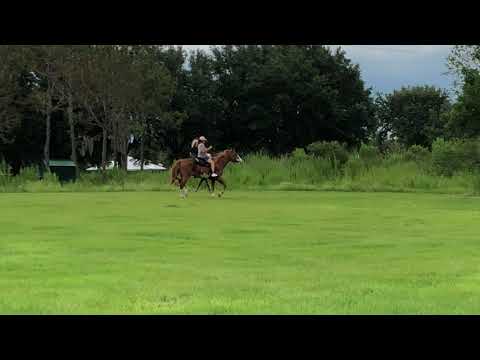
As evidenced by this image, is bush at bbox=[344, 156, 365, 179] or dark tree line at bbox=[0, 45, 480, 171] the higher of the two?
dark tree line at bbox=[0, 45, 480, 171]

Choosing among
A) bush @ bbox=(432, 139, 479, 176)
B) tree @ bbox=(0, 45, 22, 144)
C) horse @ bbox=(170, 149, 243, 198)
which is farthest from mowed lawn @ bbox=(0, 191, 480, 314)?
tree @ bbox=(0, 45, 22, 144)

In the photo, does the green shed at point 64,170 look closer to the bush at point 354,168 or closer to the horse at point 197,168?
the bush at point 354,168

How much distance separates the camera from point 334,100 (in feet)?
201

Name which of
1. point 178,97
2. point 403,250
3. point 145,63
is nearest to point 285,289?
point 403,250

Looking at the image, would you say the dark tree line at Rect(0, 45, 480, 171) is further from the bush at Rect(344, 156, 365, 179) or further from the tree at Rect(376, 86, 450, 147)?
the bush at Rect(344, 156, 365, 179)

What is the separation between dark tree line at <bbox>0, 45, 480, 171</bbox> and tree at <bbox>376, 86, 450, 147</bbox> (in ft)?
5.51

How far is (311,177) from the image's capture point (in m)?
33.9

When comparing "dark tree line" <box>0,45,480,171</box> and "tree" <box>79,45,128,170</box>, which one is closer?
"tree" <box>79,45,128,170</box>

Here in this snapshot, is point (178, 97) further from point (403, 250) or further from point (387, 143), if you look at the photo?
point (403, 250)

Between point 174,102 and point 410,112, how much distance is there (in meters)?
25.2

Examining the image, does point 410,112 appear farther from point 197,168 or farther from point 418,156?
point 197,168

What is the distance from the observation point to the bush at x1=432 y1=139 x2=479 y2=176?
106 ft
